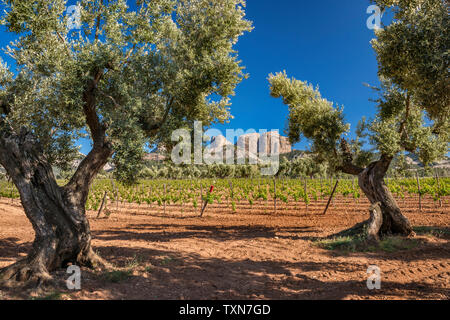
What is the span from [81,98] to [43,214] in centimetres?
330

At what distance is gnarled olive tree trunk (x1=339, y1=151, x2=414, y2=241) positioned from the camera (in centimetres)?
1121

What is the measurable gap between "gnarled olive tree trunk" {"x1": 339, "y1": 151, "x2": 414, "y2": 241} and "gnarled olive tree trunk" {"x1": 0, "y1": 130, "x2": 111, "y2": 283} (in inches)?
419

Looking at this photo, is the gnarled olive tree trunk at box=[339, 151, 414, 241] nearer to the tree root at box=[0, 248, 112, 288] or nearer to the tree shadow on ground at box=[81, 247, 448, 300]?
the tree shadow on ground at box=[81, 247, 448, 300]

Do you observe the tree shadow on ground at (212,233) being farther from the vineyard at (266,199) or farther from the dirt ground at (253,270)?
the vineyard at (266,199)

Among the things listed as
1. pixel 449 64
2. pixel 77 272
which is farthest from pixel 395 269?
pixel 77 272

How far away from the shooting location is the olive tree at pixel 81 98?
6680mm

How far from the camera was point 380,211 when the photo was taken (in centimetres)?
1139

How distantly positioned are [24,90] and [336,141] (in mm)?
13186

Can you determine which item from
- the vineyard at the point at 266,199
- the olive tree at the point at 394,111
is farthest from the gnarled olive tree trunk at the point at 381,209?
the vineyard at the point at 266,199

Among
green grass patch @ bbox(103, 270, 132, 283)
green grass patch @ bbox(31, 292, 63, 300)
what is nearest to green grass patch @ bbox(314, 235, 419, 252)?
green grass patch @ bbox(103, 270, 132, 283)

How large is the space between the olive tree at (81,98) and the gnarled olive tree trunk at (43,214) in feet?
0.08

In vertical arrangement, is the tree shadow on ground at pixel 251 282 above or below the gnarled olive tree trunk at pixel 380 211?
below
